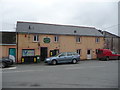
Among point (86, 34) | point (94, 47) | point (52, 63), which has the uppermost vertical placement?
point (86, 34)

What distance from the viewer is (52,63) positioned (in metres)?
20.4

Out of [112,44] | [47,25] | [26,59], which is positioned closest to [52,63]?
[26,59]

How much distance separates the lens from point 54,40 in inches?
1030

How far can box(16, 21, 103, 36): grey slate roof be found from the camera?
25.6 m

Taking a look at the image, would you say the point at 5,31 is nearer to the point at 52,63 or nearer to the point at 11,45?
the point at 11,45

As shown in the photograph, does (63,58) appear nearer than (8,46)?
Yes

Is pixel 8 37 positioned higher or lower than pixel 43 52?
Answer: higher

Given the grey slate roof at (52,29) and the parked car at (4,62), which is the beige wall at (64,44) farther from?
the parked car at (4,62)

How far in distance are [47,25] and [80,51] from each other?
25.2ft

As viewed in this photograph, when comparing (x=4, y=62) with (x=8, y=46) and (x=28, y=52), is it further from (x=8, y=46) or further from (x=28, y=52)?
(x=28, y=52)

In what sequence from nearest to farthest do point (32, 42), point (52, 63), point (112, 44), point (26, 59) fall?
point (52, 63) → point (26, 59) → point (32, 42) → point (112, 44)

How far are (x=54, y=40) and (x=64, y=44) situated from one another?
1.91 m

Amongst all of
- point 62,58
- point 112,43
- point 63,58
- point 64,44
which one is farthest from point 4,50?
point 112,43

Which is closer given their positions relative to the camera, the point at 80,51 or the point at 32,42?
the point at 32,42
